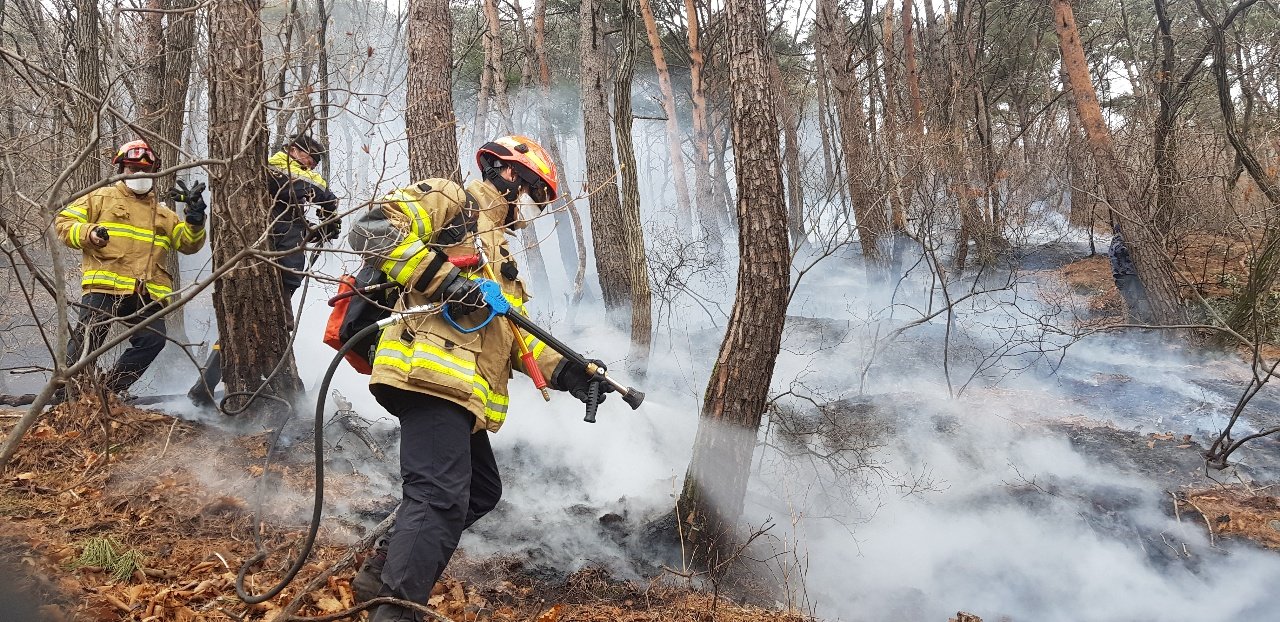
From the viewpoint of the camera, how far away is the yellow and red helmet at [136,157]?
4.64 m

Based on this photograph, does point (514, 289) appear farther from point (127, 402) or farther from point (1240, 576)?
point (1240, 576)

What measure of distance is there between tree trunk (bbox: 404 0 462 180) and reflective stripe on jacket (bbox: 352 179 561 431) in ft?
11.7

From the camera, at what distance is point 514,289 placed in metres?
3.45

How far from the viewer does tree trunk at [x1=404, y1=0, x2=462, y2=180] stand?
259 inches

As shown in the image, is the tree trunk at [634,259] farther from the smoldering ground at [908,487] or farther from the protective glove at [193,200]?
the protective glove at [193,200]


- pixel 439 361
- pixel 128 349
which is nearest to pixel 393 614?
pixel 439 361

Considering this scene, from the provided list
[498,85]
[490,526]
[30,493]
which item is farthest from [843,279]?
[30,493]

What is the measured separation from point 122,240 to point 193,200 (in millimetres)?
579

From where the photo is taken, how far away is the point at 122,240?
5078 millimetres

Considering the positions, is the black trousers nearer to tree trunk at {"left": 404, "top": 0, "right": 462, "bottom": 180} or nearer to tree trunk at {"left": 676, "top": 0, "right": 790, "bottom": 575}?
tree trunk at {"left": 404, "top": 0, "right": 462, "bottom": 180}

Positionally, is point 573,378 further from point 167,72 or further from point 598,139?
point 167,72

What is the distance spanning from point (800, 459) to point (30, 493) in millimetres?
4598

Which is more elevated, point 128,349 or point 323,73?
point 323,73

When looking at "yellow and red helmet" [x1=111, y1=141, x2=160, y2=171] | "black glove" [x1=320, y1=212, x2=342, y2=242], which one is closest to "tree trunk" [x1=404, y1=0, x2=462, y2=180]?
"yellow and red helmet" [x1=111, y1=141, x2=160, y2=171]
